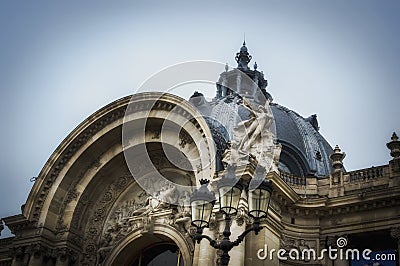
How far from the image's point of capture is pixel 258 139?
1759 centimetres

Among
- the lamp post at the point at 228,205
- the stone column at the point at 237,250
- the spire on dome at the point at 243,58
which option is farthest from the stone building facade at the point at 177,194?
the spire on dome at the point at 243,58

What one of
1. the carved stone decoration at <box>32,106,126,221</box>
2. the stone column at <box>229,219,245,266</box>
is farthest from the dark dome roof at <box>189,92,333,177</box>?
the stone column at <box>229,219,245,266</box>

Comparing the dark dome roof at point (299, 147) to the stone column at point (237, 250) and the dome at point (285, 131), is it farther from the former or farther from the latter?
the stone column at point (237, 250)

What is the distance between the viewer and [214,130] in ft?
58.6

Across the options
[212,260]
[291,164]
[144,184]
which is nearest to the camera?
[212,260]

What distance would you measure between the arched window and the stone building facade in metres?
0.04

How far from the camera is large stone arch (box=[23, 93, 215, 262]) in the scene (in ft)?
67.2

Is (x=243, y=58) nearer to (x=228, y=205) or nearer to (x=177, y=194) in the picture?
(x=177, y=194)

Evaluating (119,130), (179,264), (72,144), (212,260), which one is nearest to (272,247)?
(212,260)

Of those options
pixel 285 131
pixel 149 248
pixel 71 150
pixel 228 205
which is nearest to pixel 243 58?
pixel 285 131

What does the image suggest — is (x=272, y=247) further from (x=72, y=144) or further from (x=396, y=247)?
(x=72, y=144)

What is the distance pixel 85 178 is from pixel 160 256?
4506mm

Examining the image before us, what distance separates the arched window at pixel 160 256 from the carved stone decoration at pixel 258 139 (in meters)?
4.37

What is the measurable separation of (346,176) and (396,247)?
110 inches
